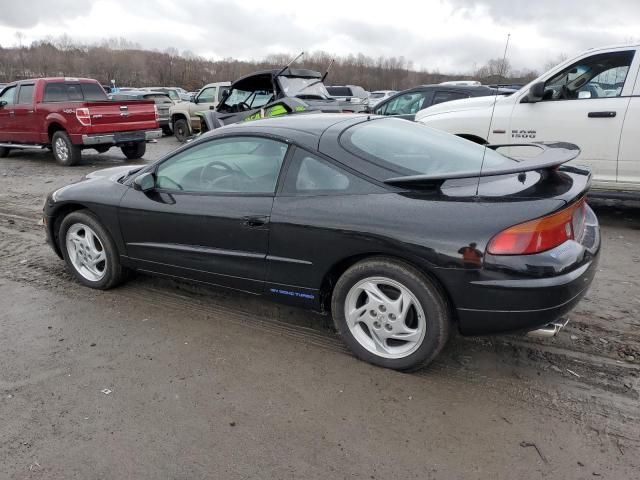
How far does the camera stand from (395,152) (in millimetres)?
3199

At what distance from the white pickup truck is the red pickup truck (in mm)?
8048

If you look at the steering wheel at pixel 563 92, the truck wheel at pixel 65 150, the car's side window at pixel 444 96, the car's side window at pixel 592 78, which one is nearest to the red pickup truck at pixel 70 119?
the truck wheel at pixel 65 150

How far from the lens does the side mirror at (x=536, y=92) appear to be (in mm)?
5918

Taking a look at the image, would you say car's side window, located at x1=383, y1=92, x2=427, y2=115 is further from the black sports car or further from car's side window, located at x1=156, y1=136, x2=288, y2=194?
car's side window, located at x1=156, y1=136, x2=288, y2=194

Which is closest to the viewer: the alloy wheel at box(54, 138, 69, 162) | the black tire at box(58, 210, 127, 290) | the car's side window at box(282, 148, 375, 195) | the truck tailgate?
the car's side window at box(282, 148, 375, 195)

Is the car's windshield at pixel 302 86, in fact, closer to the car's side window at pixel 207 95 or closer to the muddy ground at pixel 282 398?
the car's side window at pixel 207 95

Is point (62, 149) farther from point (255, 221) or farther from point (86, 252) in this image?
point (255, 221)

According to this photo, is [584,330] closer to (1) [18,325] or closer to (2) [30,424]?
(2) [30,424]

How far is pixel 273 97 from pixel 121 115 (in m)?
3.44

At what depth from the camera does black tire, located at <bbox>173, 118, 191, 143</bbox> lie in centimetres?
1605

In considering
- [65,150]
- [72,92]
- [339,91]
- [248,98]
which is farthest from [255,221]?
[339,91]

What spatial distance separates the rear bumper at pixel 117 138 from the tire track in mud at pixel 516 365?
7316 millimetres

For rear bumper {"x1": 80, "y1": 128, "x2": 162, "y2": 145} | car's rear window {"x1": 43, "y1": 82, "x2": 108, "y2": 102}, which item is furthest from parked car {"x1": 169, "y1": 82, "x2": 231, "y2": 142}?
rear bumper {"x1": 80, "y1": 128, "x2": 162, "y2": 145}

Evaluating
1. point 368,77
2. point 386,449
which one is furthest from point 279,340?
point 368,77
